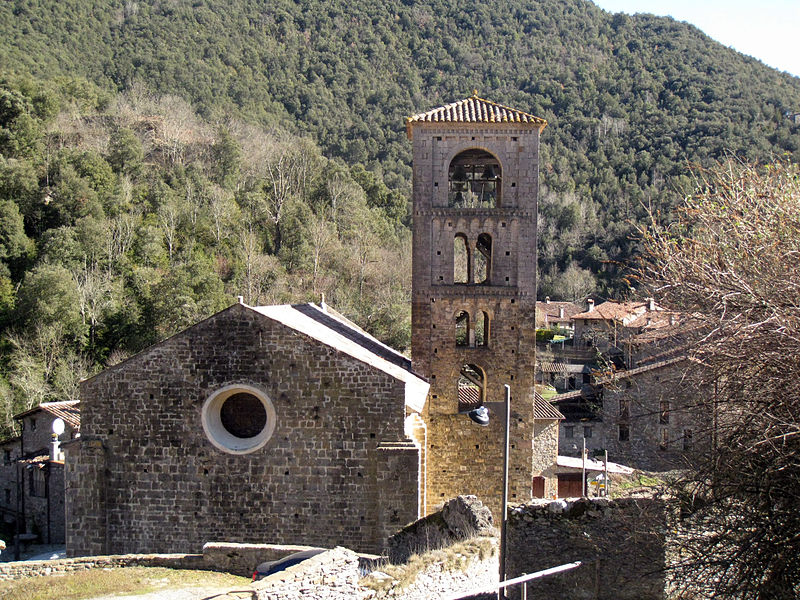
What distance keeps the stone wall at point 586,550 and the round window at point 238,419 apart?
5.32 m

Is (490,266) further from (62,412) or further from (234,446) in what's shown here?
(62,412)

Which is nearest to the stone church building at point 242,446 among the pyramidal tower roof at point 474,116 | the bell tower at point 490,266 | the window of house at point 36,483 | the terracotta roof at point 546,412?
the bell tower at point 490,266

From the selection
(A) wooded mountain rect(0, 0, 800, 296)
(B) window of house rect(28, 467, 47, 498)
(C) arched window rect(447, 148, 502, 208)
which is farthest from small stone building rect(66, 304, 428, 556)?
(A) wooded mountain rect(0, 0, 800, 296)

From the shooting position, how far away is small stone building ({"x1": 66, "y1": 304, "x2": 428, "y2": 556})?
1375cm

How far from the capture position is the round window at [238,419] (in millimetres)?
13836

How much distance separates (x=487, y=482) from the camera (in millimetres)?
17047

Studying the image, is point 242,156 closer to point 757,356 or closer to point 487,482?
point 487,482

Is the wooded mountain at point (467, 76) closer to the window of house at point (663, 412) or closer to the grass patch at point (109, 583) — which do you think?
the window of house at point (663, 412)

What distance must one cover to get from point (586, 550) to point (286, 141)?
5246cm

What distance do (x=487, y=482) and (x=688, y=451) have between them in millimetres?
8736

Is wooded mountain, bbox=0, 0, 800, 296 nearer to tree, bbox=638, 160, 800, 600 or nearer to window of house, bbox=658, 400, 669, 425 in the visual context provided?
window of house, bbox=658, 400, 669, 425

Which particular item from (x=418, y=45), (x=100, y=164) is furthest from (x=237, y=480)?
(x=418, y=45)

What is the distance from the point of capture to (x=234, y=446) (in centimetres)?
1395

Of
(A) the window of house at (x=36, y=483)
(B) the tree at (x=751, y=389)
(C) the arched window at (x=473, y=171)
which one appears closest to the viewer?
(B) the tree at (x=751, y=389)
